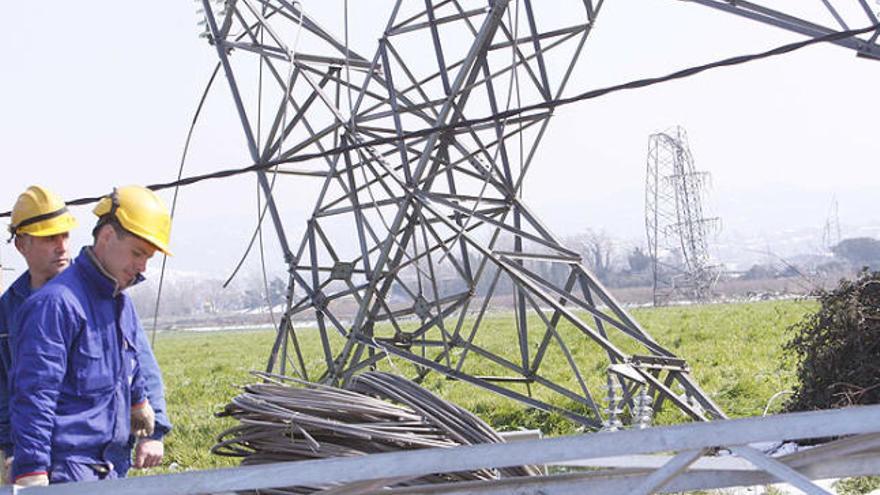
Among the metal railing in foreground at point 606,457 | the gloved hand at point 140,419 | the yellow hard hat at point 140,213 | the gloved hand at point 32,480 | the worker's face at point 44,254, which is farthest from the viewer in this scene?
the worker's face at point 44,254

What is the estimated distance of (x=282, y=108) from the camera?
9867 mm

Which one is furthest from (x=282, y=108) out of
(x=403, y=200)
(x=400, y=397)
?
(x=400, y=397)

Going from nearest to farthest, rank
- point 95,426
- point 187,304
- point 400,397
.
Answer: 1. point 95,426
2. point 400,397
3. point 187,304

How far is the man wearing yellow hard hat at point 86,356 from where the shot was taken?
13.8ft

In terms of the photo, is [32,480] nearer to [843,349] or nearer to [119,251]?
[119,251]

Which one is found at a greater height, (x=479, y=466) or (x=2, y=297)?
(x=2, y=297)

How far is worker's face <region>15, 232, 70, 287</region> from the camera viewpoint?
17.4 ft

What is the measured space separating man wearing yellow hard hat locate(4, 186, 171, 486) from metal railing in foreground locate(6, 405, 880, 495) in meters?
0.45

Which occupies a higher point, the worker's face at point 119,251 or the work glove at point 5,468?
the worker's face at point 119,251

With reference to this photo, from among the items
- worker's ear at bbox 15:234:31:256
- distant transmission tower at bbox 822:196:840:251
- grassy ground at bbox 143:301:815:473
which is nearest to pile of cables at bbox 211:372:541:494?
grassy ground at bbox 143:301:815:473

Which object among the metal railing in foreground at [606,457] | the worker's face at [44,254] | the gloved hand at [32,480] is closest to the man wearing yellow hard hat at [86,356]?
the gloved hand at [32,480]

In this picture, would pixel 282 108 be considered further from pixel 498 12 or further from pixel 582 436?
pixel 582 436

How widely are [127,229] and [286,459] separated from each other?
42.2 inches

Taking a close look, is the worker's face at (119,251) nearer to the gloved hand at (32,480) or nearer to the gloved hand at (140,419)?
the gloved hand at (140,419)
